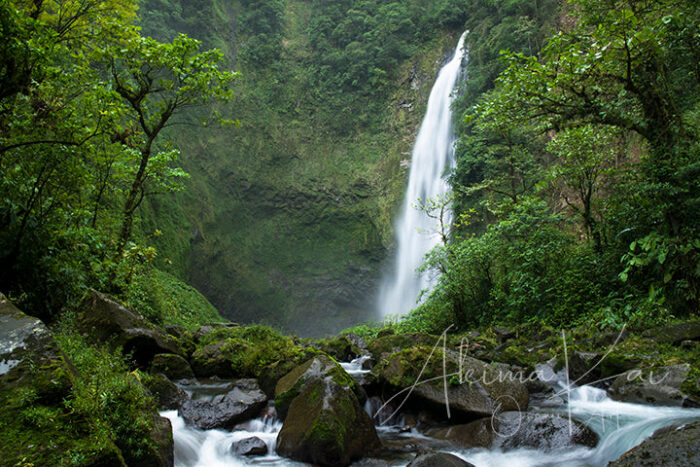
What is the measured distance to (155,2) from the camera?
2538cm

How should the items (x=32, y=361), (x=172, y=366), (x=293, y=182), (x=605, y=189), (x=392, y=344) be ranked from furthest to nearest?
(x=293, y=182) → (x=392, y=344) → (x=605, y=189) → (x=172, y=366) → (x=32, y=361)

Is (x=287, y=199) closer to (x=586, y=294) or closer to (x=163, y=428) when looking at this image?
(x=586, y=294)

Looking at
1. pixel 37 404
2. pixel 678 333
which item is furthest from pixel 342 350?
pixel 37 404

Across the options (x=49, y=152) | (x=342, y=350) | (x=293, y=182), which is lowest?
(x=342, y=350)

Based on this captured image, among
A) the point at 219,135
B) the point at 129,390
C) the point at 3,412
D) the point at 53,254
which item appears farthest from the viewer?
the point at 219,135

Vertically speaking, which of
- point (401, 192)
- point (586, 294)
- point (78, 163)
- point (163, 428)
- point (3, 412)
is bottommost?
point (163, 428)

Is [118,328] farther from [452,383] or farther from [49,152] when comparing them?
[452,383]

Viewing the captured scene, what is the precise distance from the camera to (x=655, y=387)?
4020mm

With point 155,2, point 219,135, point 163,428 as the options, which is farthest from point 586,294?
point 155,2

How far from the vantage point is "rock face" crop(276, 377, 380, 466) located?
11.6 feet

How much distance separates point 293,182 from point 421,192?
8.94 metres

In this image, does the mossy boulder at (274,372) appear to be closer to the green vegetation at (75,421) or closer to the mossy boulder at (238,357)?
the mossy boulder at (238,357)

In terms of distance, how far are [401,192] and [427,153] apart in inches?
116

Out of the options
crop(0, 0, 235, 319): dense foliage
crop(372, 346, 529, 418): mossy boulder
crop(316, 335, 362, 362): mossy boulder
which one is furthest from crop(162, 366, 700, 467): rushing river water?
crop(316, 335, 362, 362): mossy boulder
